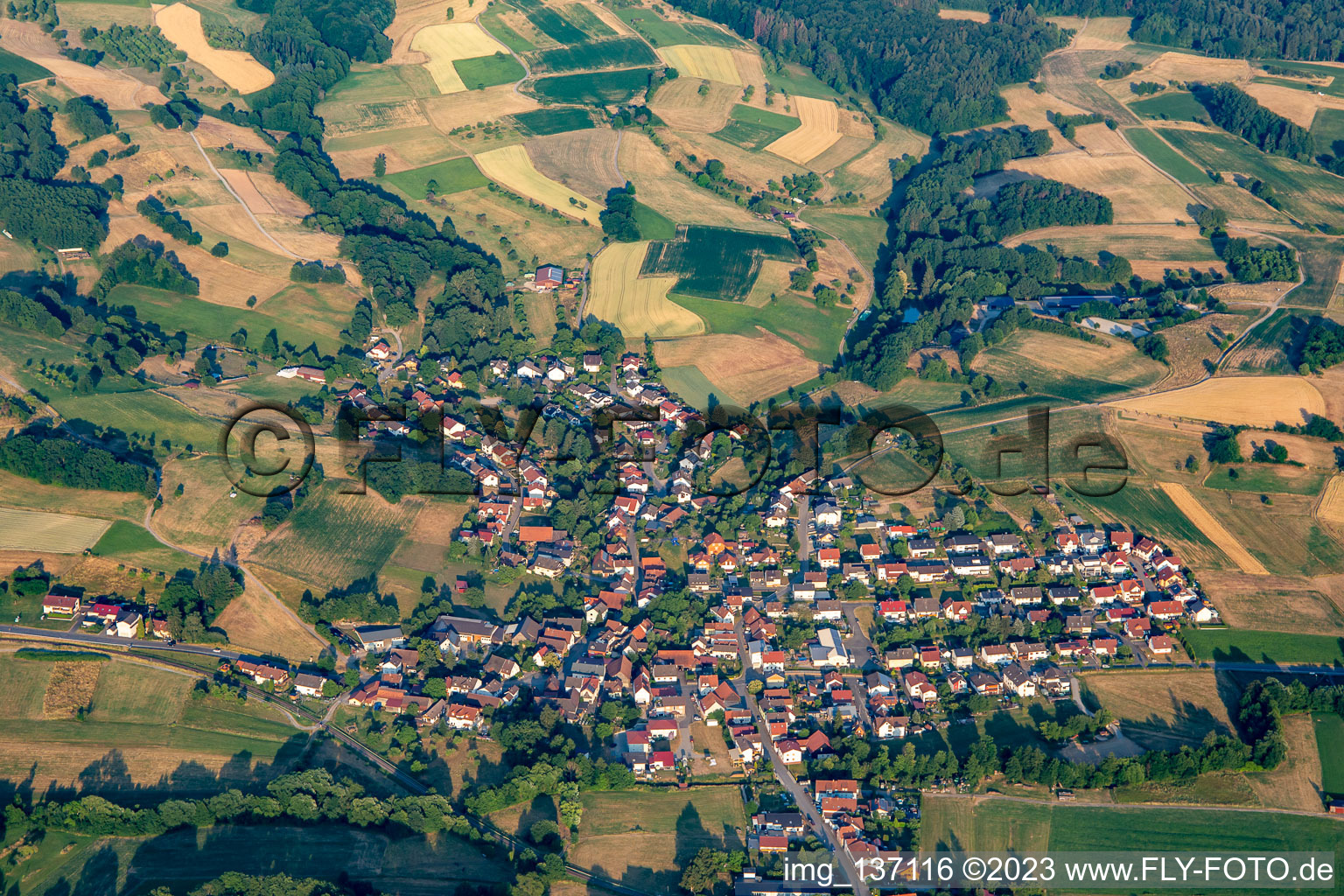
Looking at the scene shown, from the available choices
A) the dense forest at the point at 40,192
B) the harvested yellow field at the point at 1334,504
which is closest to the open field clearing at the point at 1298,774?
the harvested yellow field at the point at 1334,504

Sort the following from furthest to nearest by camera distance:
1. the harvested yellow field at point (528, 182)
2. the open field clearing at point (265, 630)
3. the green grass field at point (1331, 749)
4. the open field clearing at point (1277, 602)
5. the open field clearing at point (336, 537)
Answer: the harvested yellow field at point (528, 182)
the open field clearing at point (336, 537)
the open field clearing at point (1277, 602)
the open field clearing at point (265, 630)
the green grass field at point (1331, 749)

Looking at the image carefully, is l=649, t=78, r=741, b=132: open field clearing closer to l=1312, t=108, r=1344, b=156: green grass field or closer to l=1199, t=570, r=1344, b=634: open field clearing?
l=1312, t=108, r=1344, b=156: green grass field

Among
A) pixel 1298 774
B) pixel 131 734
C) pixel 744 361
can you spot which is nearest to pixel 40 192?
pixel 131 734

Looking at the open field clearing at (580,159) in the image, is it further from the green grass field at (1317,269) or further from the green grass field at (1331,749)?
the green grass field at (1331,749)

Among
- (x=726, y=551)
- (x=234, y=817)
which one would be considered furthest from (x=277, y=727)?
(x=726, y=551)

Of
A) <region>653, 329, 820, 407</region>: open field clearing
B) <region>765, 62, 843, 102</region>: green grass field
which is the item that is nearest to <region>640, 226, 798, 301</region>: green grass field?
<region>653, 329, 820, 407</region>: open field clearing

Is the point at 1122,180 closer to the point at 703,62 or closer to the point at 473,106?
the point at 703,62
